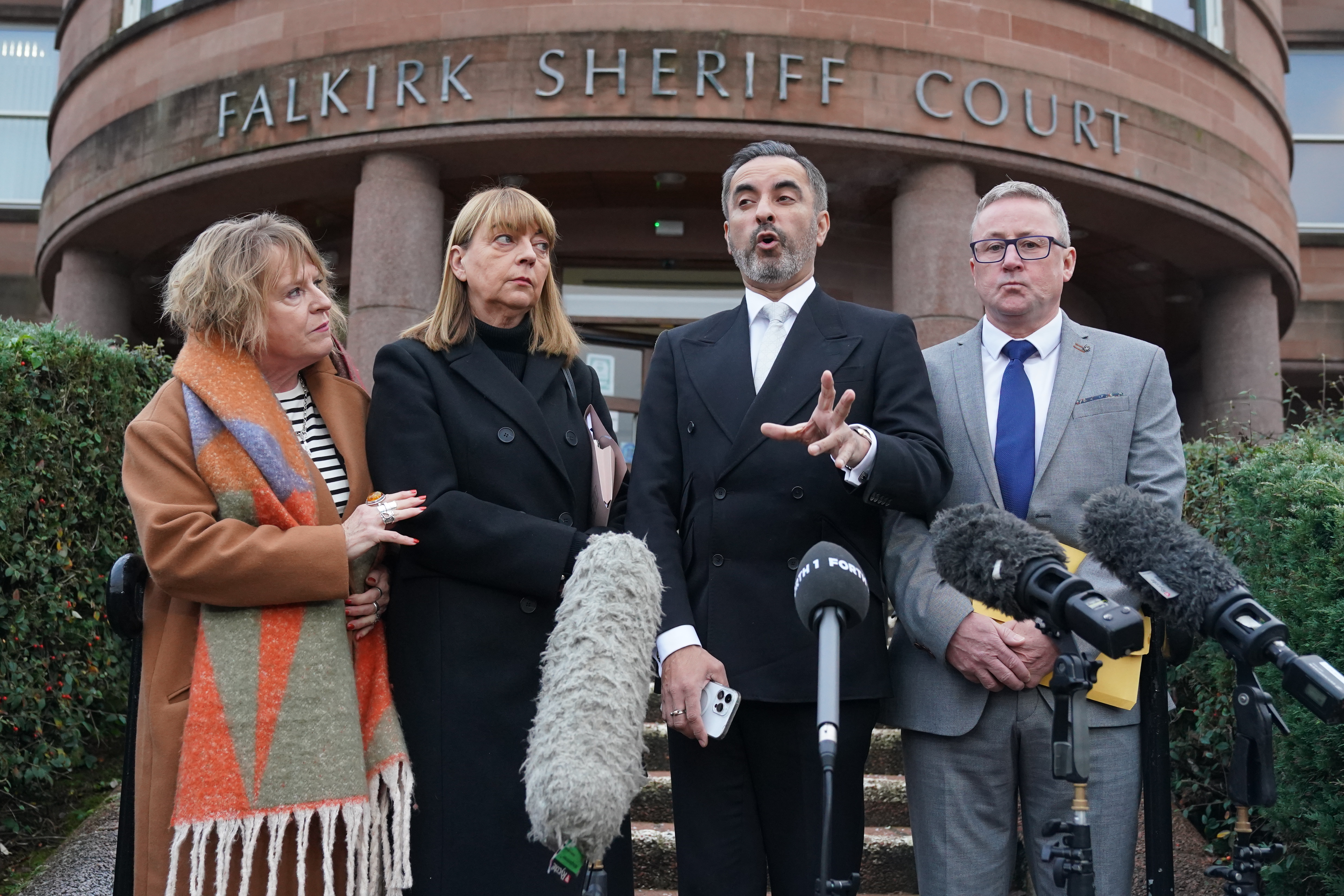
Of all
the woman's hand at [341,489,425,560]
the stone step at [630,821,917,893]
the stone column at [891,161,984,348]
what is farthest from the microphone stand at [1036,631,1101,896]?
the stone column at [891,161,984,348]

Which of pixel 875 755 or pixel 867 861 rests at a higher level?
pixel 875 755

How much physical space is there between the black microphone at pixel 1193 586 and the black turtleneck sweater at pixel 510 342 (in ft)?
5.46

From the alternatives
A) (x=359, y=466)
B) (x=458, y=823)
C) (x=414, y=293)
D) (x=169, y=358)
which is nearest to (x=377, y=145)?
(x=414, y=293)

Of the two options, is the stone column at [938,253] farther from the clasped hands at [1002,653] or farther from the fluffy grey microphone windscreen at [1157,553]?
the fluffy grey microphone windscreen at [1157,553]

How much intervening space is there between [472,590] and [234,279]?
3.51ft

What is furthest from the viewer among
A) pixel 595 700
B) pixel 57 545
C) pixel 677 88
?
pixel 677 88

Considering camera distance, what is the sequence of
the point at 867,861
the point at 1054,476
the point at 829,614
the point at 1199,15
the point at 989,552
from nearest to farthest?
the point at 829,614, the point at 989,552, the point at 1054,476, the point at 867,861, the point at 1199,15

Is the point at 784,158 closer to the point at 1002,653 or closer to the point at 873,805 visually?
the point at 1002,653

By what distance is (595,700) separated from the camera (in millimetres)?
A: 2471

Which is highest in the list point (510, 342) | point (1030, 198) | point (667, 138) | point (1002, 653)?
point (667, 138)

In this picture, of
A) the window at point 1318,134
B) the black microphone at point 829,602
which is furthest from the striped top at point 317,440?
the window at point 1318,134

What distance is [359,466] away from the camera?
10.4 feet

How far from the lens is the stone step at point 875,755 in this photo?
18.4 feet

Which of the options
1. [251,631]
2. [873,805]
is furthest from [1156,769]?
[873,805]
